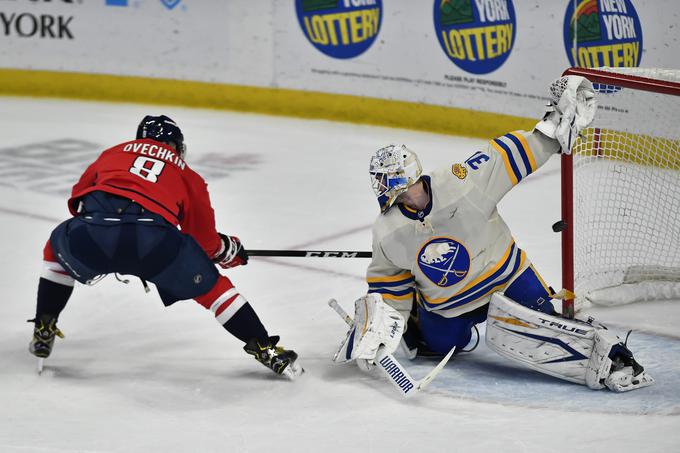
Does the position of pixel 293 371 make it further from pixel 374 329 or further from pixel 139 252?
pixel 139 252

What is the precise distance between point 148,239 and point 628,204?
171cm

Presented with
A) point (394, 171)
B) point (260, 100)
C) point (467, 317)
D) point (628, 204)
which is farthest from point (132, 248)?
point (260, 100)

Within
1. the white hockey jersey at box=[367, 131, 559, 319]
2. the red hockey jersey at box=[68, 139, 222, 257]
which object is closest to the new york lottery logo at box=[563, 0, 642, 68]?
the white hockey jersey at box=[367, 131, 559, 319]

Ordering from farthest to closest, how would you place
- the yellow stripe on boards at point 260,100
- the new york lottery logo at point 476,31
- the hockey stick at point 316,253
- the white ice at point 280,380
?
the yellow stripe on boards at point 260,100 < the new york lottery logo at point 476,31 < the hockey stick at point 316,253 < the white ice at point 280,380

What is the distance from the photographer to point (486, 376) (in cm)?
327

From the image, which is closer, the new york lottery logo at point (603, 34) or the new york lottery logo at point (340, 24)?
the new york lottery logo at point (603, 34)

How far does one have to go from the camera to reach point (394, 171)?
3.01m

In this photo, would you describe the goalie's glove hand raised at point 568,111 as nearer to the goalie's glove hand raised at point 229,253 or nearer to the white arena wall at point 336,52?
the goalie's glove hand raised at point 229,253

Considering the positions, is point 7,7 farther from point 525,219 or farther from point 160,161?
point 160,161

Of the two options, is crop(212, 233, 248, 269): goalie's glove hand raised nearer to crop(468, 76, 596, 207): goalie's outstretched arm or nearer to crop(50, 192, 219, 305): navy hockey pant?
crop(50, 192, 219, 305): navy hockey pant

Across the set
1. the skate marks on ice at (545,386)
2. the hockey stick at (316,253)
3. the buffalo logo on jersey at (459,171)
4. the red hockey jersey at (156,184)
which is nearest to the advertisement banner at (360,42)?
the hockey stick at (316,253)

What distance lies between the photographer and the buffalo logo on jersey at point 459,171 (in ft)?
10.2

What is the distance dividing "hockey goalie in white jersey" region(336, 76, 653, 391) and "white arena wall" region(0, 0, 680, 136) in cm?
245

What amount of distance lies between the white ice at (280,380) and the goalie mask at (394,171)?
0.56 meters
